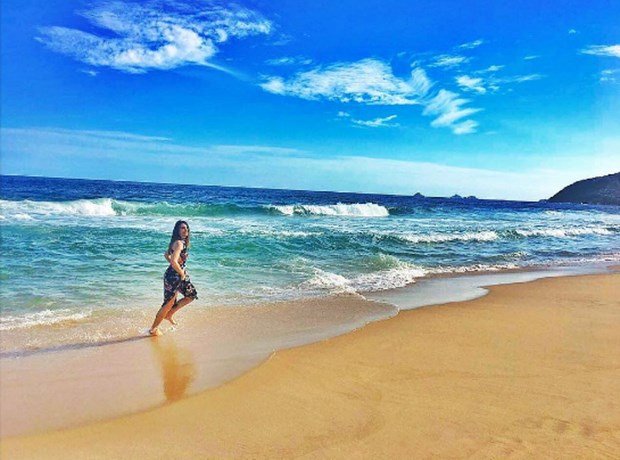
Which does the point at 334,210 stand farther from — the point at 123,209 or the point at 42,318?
the point at 42,318

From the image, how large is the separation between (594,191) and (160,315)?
142 m

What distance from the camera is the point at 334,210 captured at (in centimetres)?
3747

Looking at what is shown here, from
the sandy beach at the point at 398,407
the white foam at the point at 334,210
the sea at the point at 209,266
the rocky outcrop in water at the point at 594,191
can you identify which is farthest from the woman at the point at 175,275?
the rocky outcrop in water at the point at 594,191

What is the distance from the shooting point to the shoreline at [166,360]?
378 cm

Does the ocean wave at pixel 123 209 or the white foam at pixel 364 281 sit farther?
the ocean wave at pixel 123 209

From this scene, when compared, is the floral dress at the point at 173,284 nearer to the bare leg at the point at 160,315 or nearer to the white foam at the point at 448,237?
the bare leg at the point at 160,315

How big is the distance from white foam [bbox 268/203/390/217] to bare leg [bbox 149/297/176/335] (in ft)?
86.9

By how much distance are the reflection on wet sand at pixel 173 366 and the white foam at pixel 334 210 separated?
27154 mm

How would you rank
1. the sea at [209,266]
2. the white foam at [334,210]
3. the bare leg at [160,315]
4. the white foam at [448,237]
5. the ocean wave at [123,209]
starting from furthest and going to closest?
the white foam at [334,210] → the ocean wave at [123,209] → the white foam at [448,237] → the sea at [209,266] → the bare leg at [160,315]

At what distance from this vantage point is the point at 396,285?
9.80 meters

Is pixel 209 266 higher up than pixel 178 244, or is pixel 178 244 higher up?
pixel 178 244

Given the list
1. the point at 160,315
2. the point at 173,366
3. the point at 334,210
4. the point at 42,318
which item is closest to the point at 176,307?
the point at 160,315

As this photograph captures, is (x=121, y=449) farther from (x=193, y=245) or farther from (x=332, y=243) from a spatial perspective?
(x=332, y=243)

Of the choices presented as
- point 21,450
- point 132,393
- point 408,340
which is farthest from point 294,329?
point 21,450
